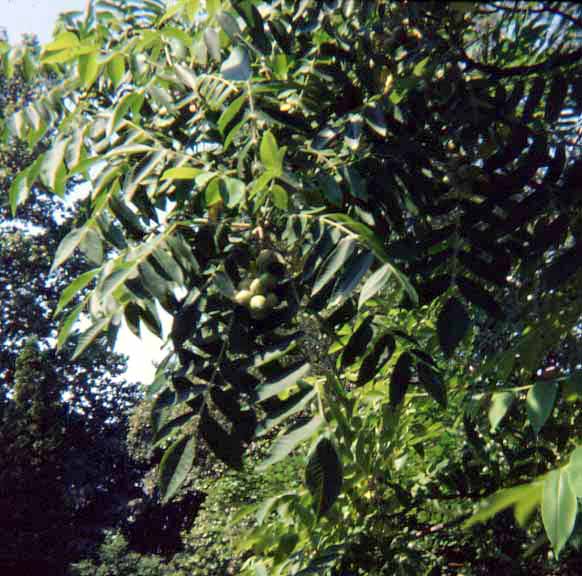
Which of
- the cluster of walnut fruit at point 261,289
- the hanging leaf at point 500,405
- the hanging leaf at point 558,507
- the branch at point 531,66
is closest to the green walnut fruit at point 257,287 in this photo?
the cluster of walnut fruit at point 261,289

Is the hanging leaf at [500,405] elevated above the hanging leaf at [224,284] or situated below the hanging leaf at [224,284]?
below

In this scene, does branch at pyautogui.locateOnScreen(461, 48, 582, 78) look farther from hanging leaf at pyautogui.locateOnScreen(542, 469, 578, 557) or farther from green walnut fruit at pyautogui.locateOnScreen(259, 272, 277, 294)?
hanging leaf at pyautogui.locateOnScreen(542, 469, 578, 557)

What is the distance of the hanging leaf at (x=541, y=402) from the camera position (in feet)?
4.08

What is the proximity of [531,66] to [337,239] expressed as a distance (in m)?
0.95

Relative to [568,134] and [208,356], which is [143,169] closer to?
[208,356]

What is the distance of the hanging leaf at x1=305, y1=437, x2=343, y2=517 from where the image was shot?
1.17 metres

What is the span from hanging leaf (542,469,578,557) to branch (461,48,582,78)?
4.16ft

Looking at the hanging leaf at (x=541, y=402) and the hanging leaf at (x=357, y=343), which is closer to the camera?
the hanging leaf at (x=541, y=402)

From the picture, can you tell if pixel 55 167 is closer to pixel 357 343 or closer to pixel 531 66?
pixel 357 343

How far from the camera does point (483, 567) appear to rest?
2275 millimetres

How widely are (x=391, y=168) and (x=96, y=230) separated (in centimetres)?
81

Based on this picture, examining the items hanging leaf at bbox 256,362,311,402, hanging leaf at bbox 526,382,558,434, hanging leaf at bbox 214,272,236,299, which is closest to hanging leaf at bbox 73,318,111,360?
hanging leaf at bbox 214,272,236,299

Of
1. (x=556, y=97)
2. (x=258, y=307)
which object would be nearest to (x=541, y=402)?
(x=258, y=307)

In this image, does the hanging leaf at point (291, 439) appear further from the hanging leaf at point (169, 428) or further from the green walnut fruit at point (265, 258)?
the green walnut fruit at point (265, 258)
